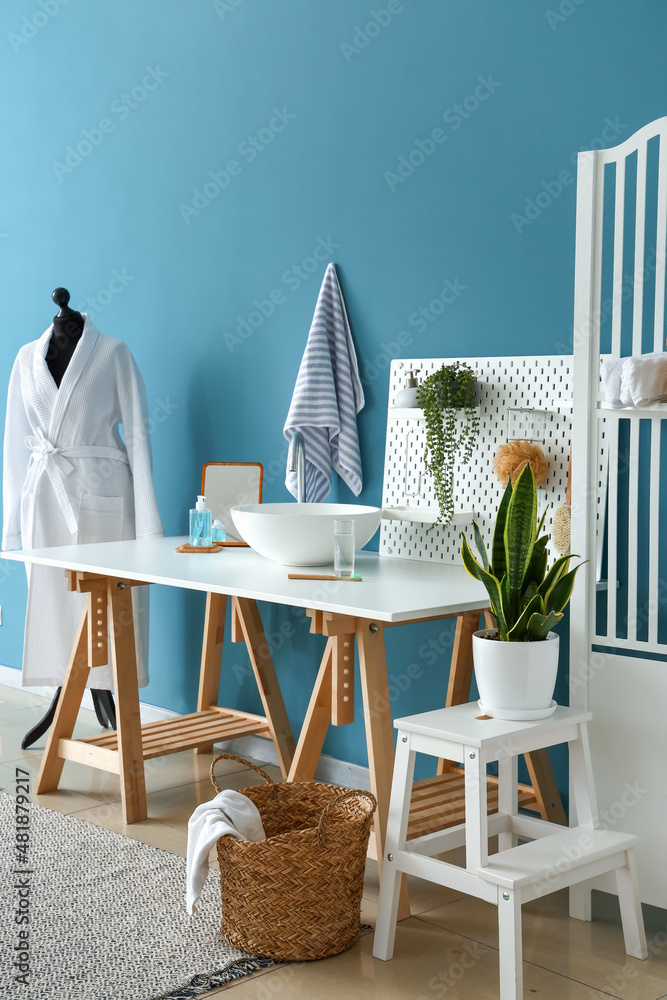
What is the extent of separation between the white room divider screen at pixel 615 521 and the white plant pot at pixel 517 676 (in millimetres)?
219

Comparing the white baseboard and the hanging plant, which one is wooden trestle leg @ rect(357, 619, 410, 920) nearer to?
the hanging plant

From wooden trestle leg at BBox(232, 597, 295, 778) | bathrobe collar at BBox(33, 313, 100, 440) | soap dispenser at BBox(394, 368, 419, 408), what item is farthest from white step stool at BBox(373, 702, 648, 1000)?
bathrobe collar at BBox(33, 313, 100, 440)

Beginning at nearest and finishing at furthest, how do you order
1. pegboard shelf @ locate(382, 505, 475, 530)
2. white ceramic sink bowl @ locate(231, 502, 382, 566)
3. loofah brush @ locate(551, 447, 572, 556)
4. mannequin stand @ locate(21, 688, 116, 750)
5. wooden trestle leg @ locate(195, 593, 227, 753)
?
loofah brush @ locate(551, 447, 572, 556), white ceramic sink bowl @ locate(231, 502, 382, 566), pegboard shelf @ locate(382, 505, 475, 530), wooden trestle leg @ locate(195, 593, 227, 753), mannequin stand @ locate(21, 688, 116, 750)

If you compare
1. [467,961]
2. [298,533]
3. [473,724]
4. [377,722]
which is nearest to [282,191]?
[298,533]

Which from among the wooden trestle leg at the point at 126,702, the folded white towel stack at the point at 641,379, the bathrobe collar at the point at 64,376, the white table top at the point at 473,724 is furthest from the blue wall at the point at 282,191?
the white table top at the point at 473,724

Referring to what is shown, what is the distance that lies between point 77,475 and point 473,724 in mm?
1955

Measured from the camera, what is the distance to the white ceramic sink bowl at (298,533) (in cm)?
263

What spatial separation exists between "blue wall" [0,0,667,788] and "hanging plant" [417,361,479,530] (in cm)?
16

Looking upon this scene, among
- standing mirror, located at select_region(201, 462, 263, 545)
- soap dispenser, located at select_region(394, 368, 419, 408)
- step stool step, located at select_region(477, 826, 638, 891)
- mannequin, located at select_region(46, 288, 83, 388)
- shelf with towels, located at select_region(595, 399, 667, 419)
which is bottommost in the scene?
step stool step, located at select_region(477, 826, 638, 891)

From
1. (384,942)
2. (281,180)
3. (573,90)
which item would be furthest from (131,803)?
(573,90)

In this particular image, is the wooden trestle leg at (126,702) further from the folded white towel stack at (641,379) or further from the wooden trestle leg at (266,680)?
the folded white towel stack at (641,379)

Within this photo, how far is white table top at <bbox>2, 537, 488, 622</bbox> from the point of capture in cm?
222

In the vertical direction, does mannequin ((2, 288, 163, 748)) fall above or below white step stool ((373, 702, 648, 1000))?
above

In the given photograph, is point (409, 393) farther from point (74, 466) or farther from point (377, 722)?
point (74, 466)
